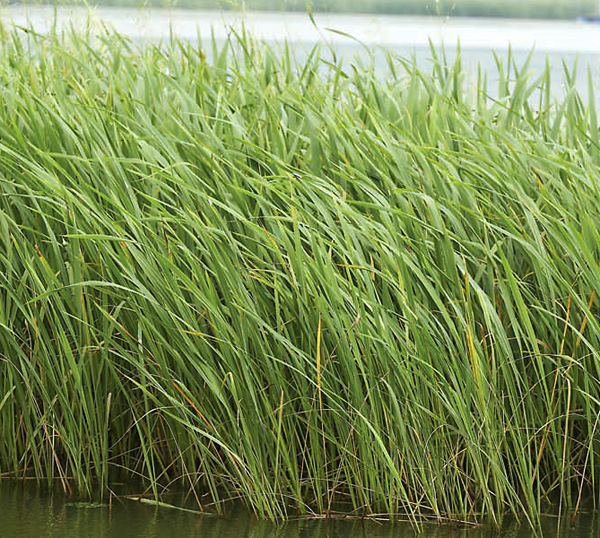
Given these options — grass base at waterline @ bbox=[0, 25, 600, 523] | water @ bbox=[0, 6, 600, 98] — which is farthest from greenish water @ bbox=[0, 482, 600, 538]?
water @ bbox=[0, 6, 600, 98]

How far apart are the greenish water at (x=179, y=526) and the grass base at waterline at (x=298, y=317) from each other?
59mm

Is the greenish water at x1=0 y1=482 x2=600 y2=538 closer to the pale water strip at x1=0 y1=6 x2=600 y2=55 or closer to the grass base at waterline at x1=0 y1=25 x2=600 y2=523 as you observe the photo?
the grass base at waterline at x1=0 y1=25 x2=600 y2=523

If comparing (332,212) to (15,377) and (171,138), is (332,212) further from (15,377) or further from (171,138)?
(15,377)

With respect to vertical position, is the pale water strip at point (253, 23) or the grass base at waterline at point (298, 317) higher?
the pale water strip at point (253, 23)

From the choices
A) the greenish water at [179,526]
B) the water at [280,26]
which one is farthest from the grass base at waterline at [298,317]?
the water at [280,26]

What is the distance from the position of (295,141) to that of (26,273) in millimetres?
917

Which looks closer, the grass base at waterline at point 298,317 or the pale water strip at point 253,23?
the grass base at waterline at point 298,317

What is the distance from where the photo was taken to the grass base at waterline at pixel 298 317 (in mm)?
2402

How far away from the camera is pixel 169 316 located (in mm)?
2426

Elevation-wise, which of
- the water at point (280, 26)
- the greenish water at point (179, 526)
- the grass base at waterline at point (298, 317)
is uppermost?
the water at point (280, 26)

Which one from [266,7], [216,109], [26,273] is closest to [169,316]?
[26,273]

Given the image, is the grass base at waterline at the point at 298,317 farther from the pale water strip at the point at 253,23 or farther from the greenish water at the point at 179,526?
the pale water strip at the point at 253,23

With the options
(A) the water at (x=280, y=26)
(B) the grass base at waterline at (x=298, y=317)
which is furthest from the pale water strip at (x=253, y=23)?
(B) the grass base at waterline at (x=298, y=317)

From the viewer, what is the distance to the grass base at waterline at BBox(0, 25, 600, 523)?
2.40 metres
